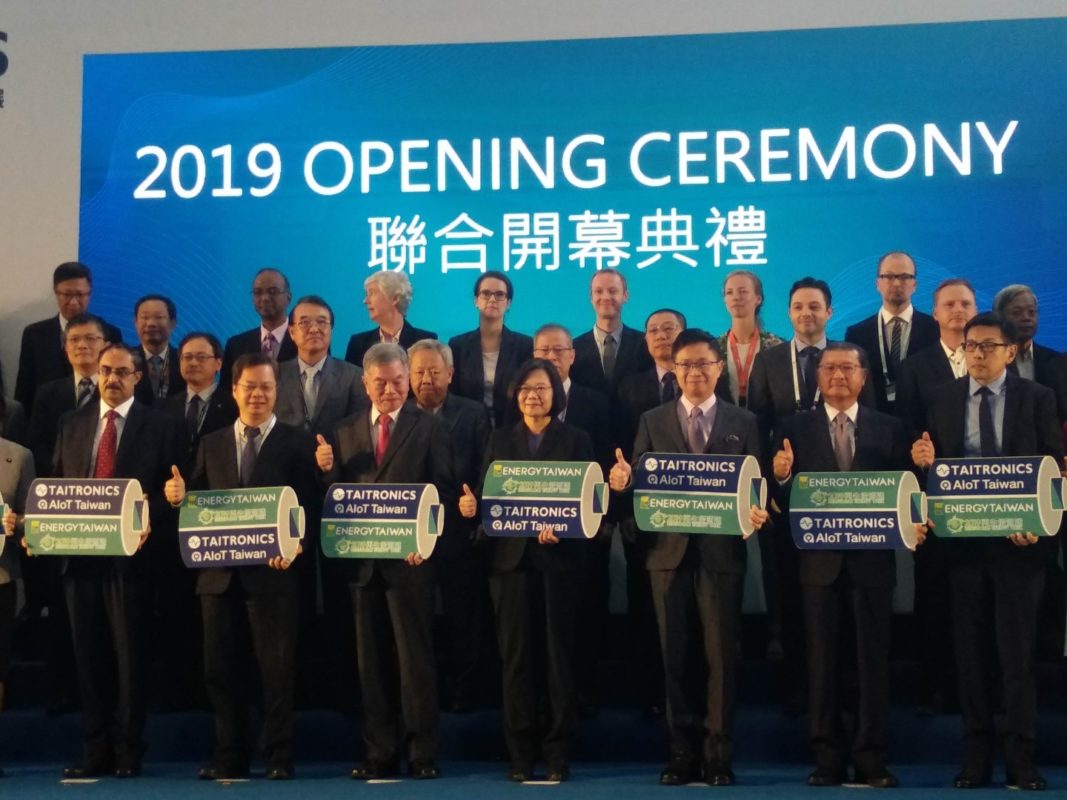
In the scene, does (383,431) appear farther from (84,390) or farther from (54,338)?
(54,338)

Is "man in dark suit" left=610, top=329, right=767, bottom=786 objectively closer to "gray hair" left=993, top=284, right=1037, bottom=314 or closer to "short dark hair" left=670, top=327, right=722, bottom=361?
"short dark hair" left=670, top=327, right=722, bottom=361

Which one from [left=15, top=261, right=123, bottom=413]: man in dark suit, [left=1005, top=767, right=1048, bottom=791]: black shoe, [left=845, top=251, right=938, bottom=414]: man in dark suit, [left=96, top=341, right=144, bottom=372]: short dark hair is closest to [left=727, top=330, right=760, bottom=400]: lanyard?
[left=845, top=251, right=938, bottom=414]: man in dark suit

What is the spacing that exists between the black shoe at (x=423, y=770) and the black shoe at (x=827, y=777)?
52.7 inches

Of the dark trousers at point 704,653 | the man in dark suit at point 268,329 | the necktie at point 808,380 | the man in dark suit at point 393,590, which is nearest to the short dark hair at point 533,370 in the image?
the man in dark suit at point 393,590

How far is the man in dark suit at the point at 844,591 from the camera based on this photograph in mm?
4949

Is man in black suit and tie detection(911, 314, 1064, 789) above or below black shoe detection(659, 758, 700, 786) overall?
above

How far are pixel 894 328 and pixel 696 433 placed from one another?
1.49 meters

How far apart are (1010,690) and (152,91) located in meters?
5.06

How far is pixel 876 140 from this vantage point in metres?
6.97

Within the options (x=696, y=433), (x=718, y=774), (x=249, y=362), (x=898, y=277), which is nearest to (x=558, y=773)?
(x=718, y=774)

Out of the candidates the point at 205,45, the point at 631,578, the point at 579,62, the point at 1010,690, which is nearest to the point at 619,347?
the point at 631,578

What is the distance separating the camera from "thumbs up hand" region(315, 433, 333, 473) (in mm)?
5344

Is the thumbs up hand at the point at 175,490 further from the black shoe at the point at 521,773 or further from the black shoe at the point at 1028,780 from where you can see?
the black shoe at the point at 1028,780

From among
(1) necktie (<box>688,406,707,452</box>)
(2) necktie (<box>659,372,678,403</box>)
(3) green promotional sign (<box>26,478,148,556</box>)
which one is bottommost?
(3) green promotional sign (<box>26,478,148,556</box>)
